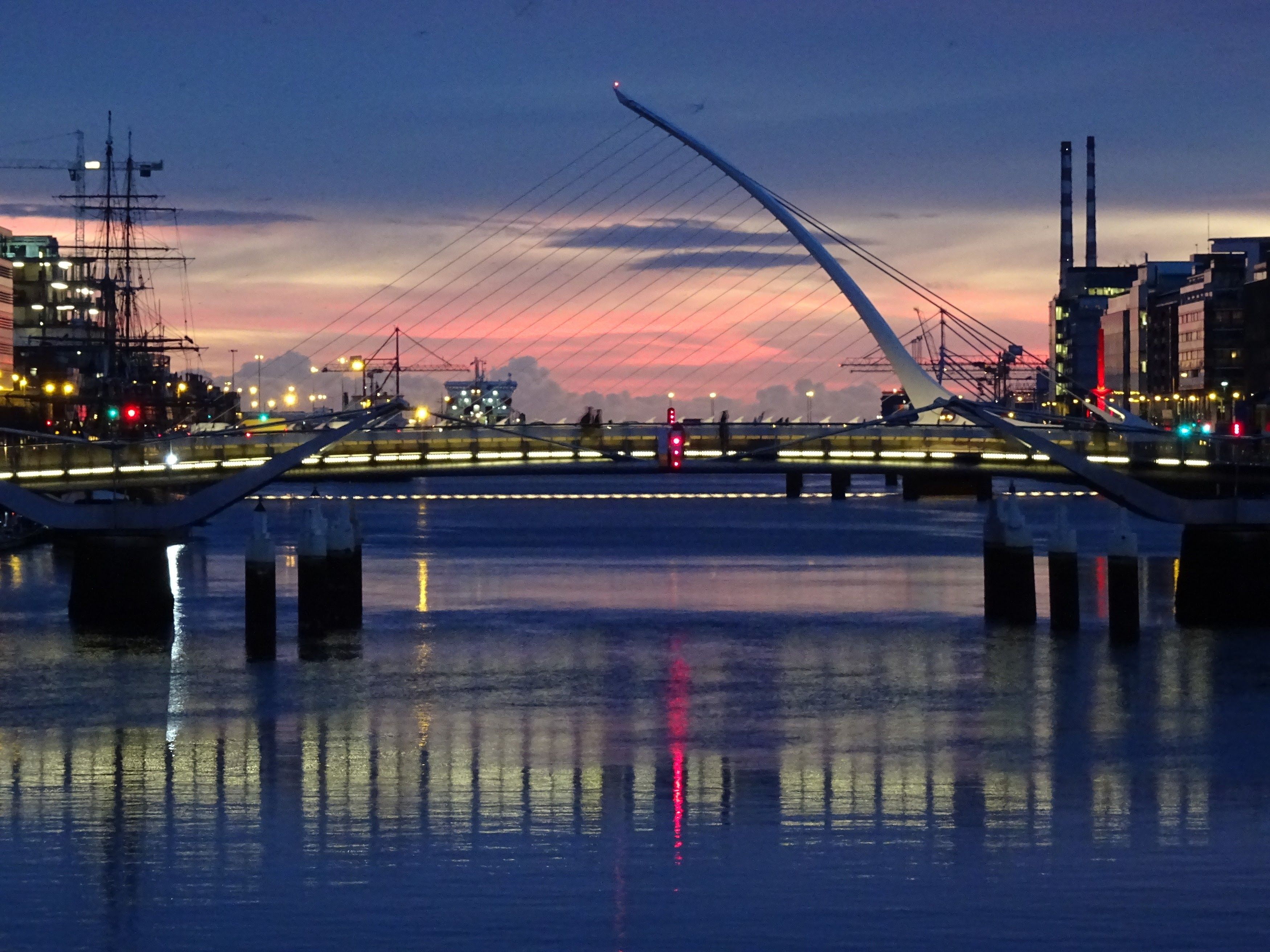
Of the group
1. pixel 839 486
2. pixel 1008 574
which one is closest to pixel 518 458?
pixel 1008 574

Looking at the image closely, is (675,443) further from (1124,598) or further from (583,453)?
(1124,598)

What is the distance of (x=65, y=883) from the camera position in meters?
24.3

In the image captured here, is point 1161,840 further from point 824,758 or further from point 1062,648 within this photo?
point 1062,648

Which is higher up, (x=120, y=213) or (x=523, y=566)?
(x=120, y=213)

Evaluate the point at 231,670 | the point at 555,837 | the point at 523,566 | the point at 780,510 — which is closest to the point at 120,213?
the point at 523,566

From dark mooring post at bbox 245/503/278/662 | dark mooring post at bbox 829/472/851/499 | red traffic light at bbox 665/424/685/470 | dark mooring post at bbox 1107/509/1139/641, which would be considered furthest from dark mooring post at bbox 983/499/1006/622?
dark mooring post at bbox 829/472/851/499

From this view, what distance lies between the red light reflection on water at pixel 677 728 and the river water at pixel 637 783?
0.31 feet

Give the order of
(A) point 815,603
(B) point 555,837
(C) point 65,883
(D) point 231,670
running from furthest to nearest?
(A) point 815,603
(D) point 231,670
(B) point 555,837
(C) point 65,883

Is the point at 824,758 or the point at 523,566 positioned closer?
the point at 824,758

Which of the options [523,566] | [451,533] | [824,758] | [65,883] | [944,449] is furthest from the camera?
[451,533]

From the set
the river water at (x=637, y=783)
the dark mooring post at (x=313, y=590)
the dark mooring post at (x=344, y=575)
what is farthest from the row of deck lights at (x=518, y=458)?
the dark mooring post at (x=313, y=590)

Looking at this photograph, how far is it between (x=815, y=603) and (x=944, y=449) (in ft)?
25.0

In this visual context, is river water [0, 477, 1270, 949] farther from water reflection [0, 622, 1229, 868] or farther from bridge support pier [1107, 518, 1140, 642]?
bridge support pier [1107, 518, 1140, 642]

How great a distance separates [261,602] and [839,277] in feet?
134
